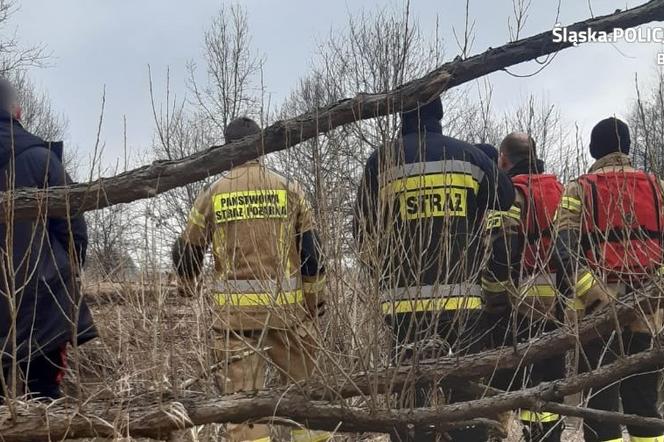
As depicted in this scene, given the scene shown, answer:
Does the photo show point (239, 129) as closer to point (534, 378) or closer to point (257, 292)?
point (257, 292)

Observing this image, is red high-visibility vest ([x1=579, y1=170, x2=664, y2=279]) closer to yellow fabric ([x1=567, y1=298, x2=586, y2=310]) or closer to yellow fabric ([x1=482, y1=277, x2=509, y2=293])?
yellow fabric ([x1=567, y1=298, x2=586, y2=310])

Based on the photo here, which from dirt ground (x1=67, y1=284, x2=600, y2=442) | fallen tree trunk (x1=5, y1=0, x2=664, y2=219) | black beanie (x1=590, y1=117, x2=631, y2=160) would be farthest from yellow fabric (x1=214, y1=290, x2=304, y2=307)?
black beanie (x1=590, y1=117, x2=631, y2=160)

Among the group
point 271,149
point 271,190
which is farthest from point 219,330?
point 271,149

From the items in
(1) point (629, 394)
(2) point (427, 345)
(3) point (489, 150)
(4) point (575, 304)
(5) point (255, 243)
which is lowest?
(1) point (629, 394)

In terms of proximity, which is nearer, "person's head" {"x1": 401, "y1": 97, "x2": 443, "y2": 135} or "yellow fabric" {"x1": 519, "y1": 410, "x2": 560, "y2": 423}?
"person's head" {"x1": 401, "y1": 97, "x2": 443, "y2": 135}

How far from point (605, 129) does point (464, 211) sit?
114 cm

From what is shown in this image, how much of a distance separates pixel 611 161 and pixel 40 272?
298 centimetres

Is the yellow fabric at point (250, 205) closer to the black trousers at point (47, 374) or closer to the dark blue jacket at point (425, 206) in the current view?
the dark blue jacket at point (425, 206)

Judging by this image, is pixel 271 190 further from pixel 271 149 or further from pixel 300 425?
pixel 300 425

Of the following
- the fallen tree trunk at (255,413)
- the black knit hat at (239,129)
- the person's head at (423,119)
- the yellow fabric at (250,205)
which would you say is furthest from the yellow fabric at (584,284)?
the black knit hat at (239,129)

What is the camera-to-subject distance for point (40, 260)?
331cm

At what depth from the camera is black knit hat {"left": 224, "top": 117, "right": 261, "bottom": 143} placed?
151 inches

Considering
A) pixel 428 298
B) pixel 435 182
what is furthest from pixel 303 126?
pixel 428 298

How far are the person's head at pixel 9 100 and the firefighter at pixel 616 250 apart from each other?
9.10 feet
